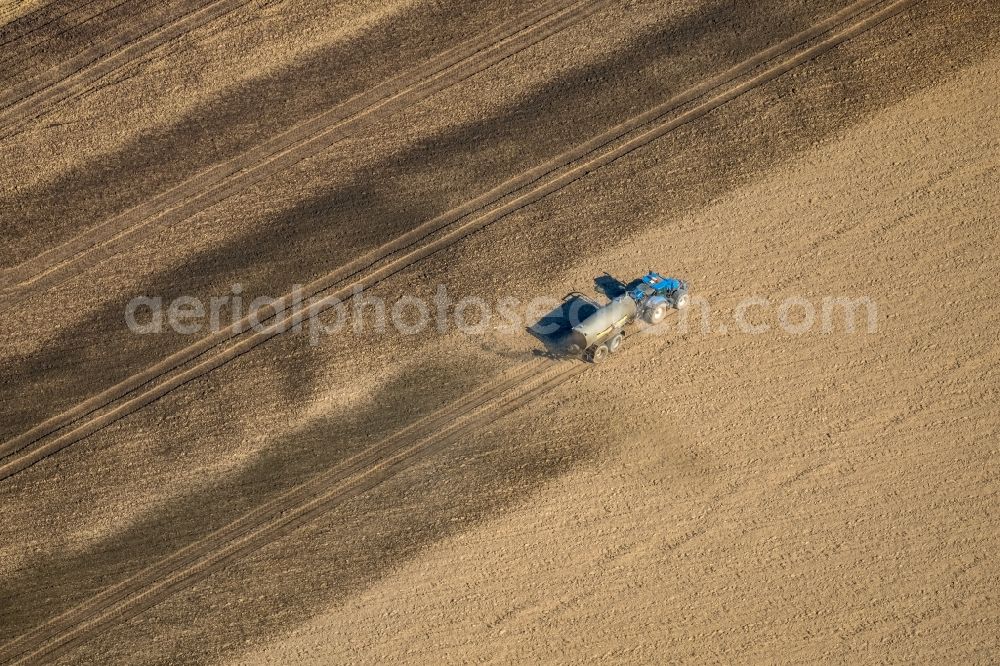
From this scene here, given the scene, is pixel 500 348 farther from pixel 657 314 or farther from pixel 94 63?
pixel 94 63

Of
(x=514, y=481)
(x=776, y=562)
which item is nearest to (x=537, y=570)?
(x=514, y=481)

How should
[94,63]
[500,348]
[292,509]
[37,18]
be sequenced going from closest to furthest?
1. [292,509]
2. [500,348]
3. [94,63]
4. [37,18]

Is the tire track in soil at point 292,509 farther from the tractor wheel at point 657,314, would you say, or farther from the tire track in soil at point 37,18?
the tire track in soil at point 37,18

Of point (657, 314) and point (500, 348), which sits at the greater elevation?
point (500, 348)

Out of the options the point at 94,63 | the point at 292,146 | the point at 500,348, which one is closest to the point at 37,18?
the point at 94,63

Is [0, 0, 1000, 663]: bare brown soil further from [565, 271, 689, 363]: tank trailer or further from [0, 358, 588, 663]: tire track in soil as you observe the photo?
[565, 271, 689, 363]: tank trailer

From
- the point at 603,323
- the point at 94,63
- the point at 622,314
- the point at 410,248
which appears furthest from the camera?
the point at 94,63
